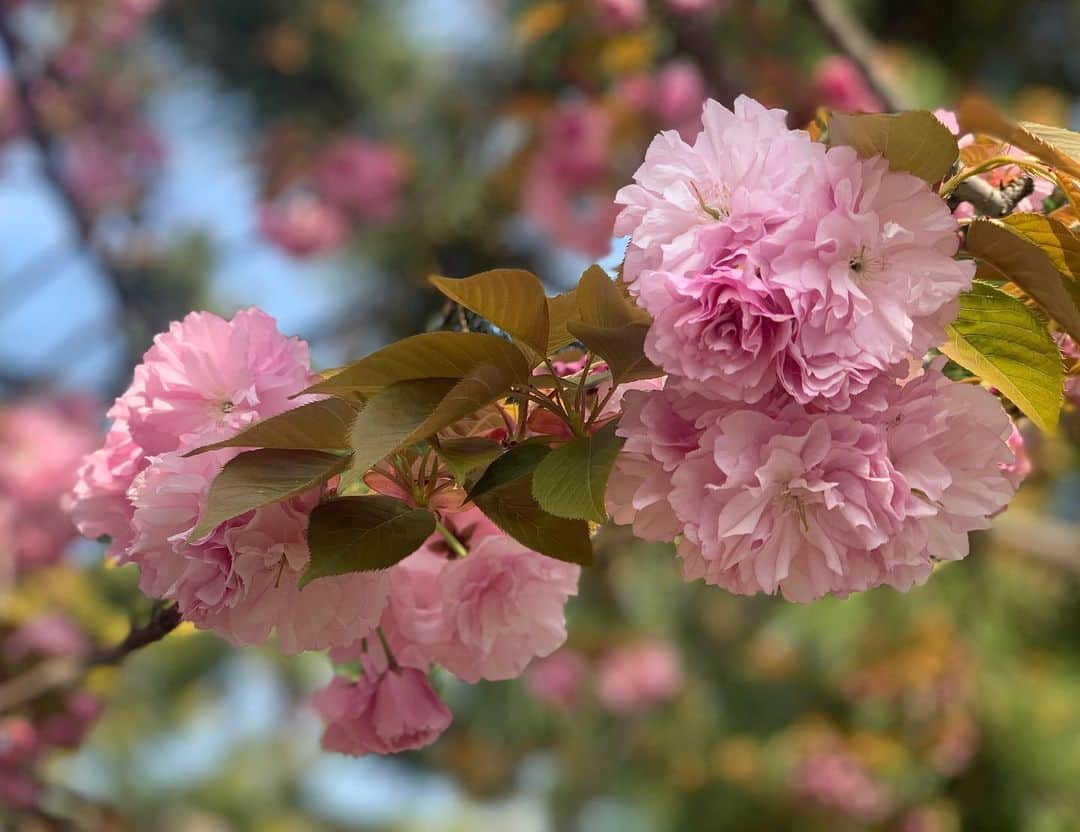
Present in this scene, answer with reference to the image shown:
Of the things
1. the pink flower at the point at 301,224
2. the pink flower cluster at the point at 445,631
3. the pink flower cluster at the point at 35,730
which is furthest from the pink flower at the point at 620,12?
the pink flower at the point at 301,224

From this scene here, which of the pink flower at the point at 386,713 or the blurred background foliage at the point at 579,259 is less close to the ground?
the pink flower at the point at 386,713

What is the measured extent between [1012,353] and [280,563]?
0.23 m

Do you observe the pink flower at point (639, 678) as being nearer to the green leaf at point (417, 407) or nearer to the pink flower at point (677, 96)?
the pink flower at point (677, 96)

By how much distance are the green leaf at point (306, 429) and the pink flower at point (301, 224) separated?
2.04m

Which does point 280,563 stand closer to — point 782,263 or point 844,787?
point 782,263

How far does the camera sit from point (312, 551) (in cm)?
32

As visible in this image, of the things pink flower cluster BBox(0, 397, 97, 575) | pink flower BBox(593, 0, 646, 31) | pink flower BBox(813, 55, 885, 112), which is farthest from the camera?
pink flower cluster BBox(0, 397, 97, 575)

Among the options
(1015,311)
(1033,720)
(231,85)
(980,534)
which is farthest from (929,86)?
(1015,311)

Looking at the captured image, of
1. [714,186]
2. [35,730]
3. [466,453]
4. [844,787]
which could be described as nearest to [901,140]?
[714,186]

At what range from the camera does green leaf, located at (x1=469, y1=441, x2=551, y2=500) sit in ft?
1.09

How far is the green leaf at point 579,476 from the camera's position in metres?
0.30

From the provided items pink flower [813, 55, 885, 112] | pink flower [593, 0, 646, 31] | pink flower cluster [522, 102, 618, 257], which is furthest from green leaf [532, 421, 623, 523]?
pink flower cluster [522, 102, 618, 257]

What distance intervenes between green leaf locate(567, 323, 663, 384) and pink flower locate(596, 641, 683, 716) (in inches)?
80.9

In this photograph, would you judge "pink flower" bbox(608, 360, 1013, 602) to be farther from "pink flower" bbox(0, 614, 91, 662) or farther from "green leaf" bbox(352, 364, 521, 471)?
"pink flower" bbox(0, 614, 91, 662)
